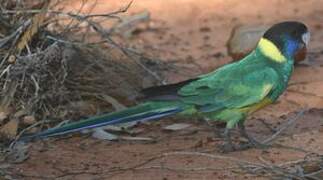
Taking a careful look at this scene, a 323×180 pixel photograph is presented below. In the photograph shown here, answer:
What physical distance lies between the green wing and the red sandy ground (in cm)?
26

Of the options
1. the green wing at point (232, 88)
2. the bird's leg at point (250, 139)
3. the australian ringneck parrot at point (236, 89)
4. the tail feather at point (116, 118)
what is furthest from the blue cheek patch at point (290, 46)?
the tail feather at point (116, 118)

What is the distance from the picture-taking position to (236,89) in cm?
411

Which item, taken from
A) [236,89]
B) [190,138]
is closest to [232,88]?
[236,89]

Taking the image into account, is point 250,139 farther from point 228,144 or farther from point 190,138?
point 190,138

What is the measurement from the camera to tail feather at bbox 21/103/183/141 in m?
3.84

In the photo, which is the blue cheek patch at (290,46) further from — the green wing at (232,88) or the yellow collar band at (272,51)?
the green wing at (232,88)

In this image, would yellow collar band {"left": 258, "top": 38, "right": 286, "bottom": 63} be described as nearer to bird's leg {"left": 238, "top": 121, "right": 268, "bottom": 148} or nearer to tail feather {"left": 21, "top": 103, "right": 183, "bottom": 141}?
bird's leg {"left": 238, "top": 121, "right": 268, "bottom": 148}

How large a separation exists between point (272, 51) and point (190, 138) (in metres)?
0.67

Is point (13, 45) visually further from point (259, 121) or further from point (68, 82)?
point (259, 121)

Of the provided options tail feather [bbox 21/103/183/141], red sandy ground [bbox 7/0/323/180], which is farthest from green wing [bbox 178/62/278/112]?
red sandy ground [bbox 7/0/323/180]

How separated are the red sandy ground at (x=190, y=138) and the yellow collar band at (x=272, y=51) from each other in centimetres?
43

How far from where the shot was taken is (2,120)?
448 cm

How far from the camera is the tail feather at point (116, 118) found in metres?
3.84

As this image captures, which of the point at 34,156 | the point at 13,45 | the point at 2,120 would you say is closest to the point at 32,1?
the point at 13,45
